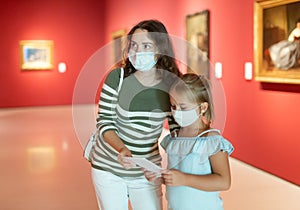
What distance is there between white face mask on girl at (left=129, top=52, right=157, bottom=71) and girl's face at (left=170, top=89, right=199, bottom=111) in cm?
16

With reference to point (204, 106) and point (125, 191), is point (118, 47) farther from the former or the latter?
point (125, 191)

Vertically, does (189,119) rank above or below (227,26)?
below

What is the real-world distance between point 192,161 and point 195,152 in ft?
0.14

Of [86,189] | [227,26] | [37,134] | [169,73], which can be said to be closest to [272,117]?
[227,26]

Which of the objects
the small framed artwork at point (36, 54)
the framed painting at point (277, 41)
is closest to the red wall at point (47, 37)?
the small framed artwork at point (36, 54)

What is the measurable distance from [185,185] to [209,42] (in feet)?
19.2

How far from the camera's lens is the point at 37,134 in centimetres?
914

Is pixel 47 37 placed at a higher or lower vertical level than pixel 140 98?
higher

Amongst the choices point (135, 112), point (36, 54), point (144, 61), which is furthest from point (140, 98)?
point (36, 54)

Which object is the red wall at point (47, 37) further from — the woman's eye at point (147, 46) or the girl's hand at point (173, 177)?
the girl's hand at point (173, 177)

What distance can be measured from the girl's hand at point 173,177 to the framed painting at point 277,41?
3728 millimetres

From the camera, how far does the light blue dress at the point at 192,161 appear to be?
5.47ft

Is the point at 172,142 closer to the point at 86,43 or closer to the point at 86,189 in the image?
the point at 86,189

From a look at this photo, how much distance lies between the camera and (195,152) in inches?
66.9
